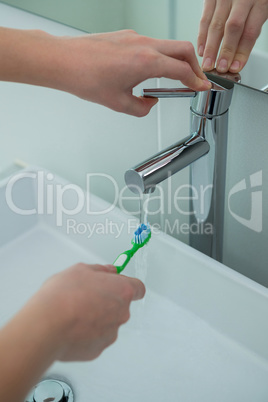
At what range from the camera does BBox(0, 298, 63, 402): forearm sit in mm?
414

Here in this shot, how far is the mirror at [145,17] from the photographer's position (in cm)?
63

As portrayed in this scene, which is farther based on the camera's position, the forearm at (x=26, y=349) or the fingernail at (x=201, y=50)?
the fingernail at (x=201, y=50)

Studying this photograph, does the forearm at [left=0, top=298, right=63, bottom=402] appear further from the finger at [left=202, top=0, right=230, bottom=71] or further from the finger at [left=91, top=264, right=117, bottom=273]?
the finger at [left=202, top=0, right=230, bottom=71]

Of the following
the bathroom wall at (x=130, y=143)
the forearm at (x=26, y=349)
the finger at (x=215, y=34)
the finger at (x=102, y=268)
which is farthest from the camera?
the bathroom wall at (x=130, y=143)

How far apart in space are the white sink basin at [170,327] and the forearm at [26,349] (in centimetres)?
29

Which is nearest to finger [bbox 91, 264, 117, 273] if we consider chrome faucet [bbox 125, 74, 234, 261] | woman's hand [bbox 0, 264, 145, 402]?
woman's hand [bbox 0, 264, 145, 402]

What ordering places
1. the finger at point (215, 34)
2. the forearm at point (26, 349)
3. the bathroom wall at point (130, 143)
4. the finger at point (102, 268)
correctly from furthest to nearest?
1. the bathroom wall at point (130, 143)
2. the finger at point (215, 34)
3. the finger at point (102, 268)
4. the forearm at point (26, 349)

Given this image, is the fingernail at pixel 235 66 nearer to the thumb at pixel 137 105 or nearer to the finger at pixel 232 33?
the finger at pixel 232 33

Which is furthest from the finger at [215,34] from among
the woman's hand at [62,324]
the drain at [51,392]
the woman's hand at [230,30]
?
the drain at [51,392]

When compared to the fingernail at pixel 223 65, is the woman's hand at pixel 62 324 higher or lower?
lower

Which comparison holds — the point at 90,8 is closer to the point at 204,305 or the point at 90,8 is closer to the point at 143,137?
the point at 143,137

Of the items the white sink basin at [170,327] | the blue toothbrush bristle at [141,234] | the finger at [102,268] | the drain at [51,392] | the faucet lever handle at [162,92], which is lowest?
the drain at [51,392]

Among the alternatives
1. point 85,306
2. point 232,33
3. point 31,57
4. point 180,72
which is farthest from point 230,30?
point 85,306

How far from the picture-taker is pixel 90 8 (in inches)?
30.6
